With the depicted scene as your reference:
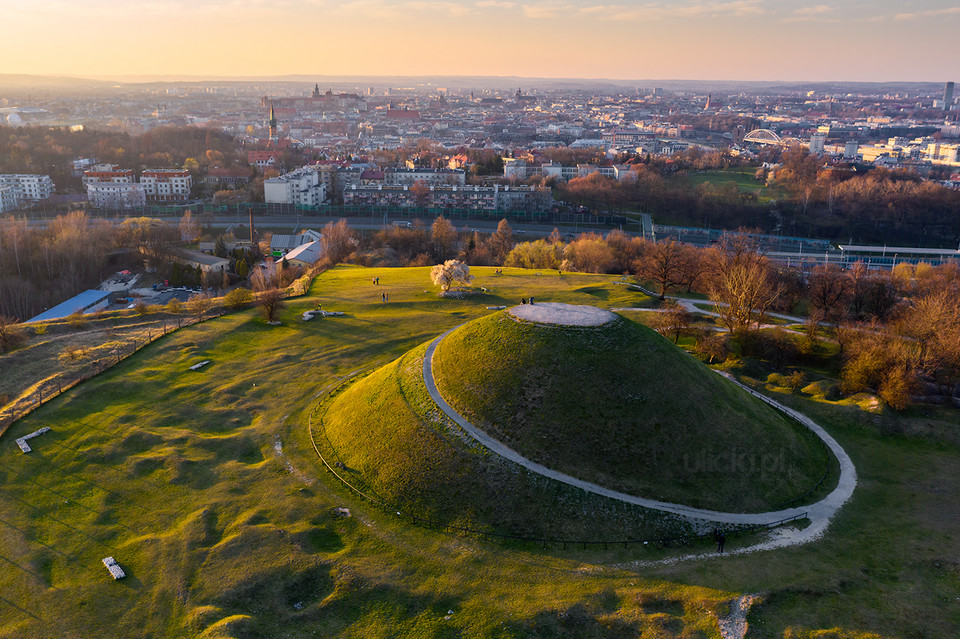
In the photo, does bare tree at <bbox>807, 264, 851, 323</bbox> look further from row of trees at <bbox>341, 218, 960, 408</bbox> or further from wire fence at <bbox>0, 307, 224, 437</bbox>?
wire fence at <bbox>0, 307, 224, 437</bbox>

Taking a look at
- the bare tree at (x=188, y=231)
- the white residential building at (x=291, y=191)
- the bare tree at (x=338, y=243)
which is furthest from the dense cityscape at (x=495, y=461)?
the white residential building at (x=291, y=191)

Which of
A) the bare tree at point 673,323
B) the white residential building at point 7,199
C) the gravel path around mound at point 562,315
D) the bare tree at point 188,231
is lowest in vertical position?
the bare tree at point 673,323

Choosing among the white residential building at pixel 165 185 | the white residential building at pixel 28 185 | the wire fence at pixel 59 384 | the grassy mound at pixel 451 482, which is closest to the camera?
the grassy mound at pixel 451 482

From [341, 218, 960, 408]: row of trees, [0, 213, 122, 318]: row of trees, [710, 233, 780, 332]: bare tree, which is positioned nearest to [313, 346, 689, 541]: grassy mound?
[341, 218, 960, 408]: row of trees

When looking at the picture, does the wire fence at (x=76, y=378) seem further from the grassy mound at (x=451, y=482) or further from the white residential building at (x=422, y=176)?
the white residential building at (x=422, y=176)

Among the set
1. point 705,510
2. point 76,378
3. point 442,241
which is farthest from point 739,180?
point 76,378

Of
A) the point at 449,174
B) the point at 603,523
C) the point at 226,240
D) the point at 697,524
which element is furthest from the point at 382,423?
the point at 449,174
